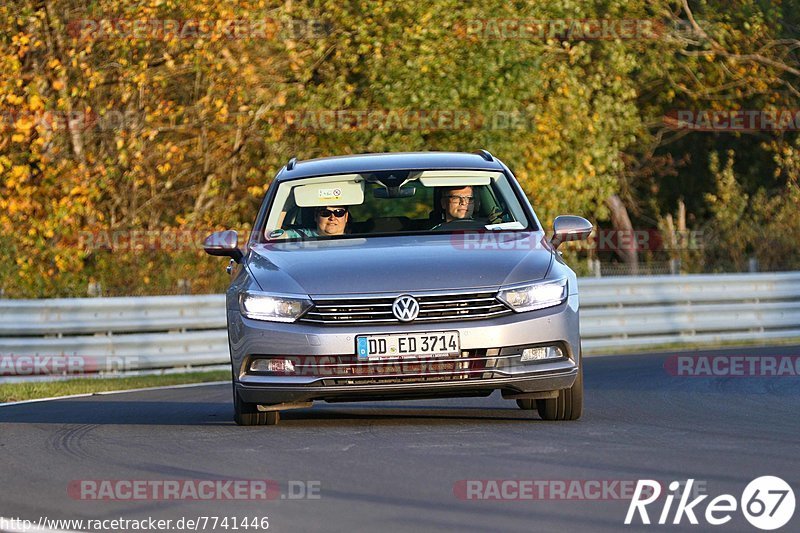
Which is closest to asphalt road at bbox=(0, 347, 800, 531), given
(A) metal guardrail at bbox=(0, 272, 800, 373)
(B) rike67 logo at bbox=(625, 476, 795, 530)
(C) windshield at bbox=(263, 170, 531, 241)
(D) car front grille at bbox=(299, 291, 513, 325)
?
(B) rike67 logo at bbox=(625, 476, 795, 530)

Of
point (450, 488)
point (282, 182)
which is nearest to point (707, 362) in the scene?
point (282, 182)

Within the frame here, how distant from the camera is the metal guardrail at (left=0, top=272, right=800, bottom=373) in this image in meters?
16.9

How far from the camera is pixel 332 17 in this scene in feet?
84.4

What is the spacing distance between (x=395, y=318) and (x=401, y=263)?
393mm

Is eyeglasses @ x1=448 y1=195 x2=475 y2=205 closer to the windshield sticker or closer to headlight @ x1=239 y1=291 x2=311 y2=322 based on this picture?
the windshield sticker

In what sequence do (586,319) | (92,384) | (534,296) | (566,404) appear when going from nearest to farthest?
(534,296)
(566,404)
(92,384)
(586,319)

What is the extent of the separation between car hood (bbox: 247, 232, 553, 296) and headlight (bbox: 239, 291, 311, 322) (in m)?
0.05

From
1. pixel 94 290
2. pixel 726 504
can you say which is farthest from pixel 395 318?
pixel 94 290

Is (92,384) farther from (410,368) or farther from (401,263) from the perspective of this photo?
(410,368)

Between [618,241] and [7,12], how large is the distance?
1923 centimetres

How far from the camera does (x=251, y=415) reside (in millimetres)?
9656

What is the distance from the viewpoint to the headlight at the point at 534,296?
8.94m

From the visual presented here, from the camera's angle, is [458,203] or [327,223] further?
[458,203]

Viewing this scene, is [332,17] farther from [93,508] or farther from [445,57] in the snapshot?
[93,508]
